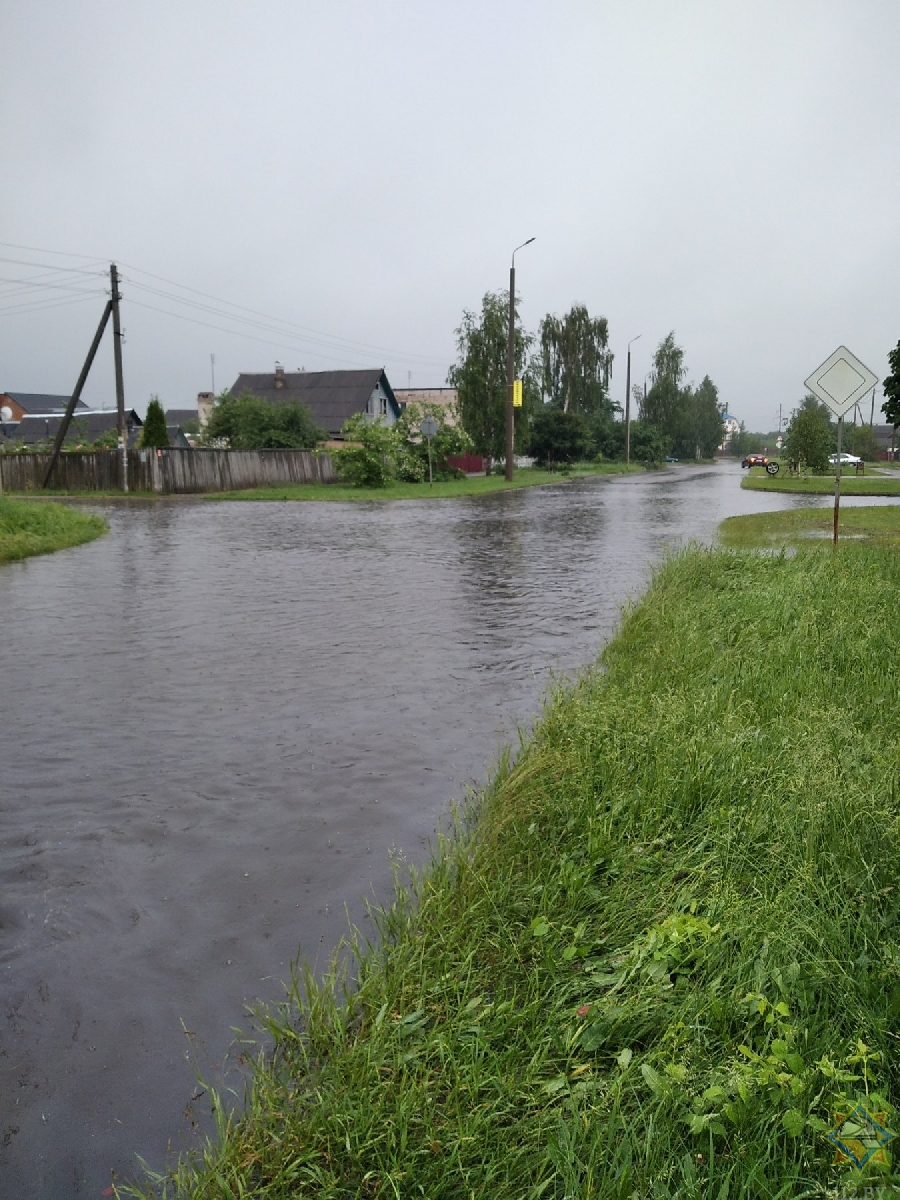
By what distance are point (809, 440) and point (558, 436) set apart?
19.8 meters

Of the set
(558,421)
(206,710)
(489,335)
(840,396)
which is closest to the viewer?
(206,710)

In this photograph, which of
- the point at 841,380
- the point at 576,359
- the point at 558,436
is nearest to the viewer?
the point at 841,380

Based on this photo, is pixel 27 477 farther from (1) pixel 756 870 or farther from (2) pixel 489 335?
(1) pixel 756 870

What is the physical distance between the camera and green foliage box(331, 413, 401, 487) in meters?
40.0

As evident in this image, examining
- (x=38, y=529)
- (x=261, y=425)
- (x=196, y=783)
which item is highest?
(x=261, y=425)

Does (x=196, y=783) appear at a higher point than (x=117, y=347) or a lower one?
lower

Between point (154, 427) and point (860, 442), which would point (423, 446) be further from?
point (860, 442)

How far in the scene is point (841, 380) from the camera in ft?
48.8

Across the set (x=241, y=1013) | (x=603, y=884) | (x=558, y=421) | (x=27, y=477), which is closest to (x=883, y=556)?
(x=603, y=884)

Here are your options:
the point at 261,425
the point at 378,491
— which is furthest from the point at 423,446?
the point at 261,425

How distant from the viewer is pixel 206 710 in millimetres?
7082

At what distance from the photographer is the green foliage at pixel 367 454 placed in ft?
131

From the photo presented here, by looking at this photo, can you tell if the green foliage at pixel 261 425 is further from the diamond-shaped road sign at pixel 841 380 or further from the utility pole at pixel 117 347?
the diamond-shaped road sign at pixel 841 380

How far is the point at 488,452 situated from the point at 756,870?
50.9 meters
